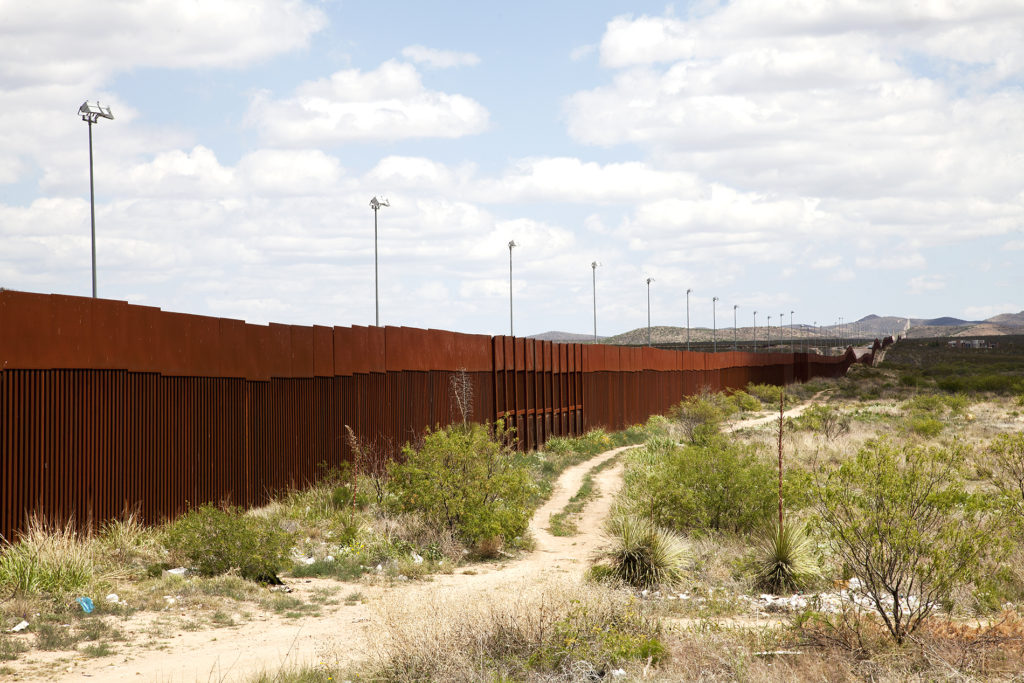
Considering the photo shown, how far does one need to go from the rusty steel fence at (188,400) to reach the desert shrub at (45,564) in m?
0.47

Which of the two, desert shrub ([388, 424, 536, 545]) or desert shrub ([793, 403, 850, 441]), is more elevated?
desert shrub ([388, 424, 536, 545])

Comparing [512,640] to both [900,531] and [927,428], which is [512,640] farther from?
[927,428]

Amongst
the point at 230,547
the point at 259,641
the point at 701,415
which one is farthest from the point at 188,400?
the point at 701,415

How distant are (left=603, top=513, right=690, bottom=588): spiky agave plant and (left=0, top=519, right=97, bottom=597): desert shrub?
6.20 metres

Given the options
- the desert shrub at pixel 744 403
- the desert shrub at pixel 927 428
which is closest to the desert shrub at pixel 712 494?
the desert shrub at pixel 927 428

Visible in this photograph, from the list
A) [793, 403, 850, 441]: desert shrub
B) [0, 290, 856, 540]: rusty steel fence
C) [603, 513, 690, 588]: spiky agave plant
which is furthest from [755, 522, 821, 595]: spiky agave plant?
[793, 403, 850, 441]: desert shrub

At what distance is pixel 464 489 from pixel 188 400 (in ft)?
14.4

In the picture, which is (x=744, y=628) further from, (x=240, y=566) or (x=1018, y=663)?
(x=240, y=566)

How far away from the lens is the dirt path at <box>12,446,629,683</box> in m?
8.23

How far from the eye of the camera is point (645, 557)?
40.6 feet

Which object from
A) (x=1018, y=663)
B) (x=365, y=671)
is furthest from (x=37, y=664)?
(x=1018, y=663)

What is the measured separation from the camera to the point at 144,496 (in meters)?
14.0

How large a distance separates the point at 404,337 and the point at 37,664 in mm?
13603

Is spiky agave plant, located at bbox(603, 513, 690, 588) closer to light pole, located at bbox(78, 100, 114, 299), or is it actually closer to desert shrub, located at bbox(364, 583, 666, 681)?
desert shrub, located at bbox(364, 583, 666, 681)
